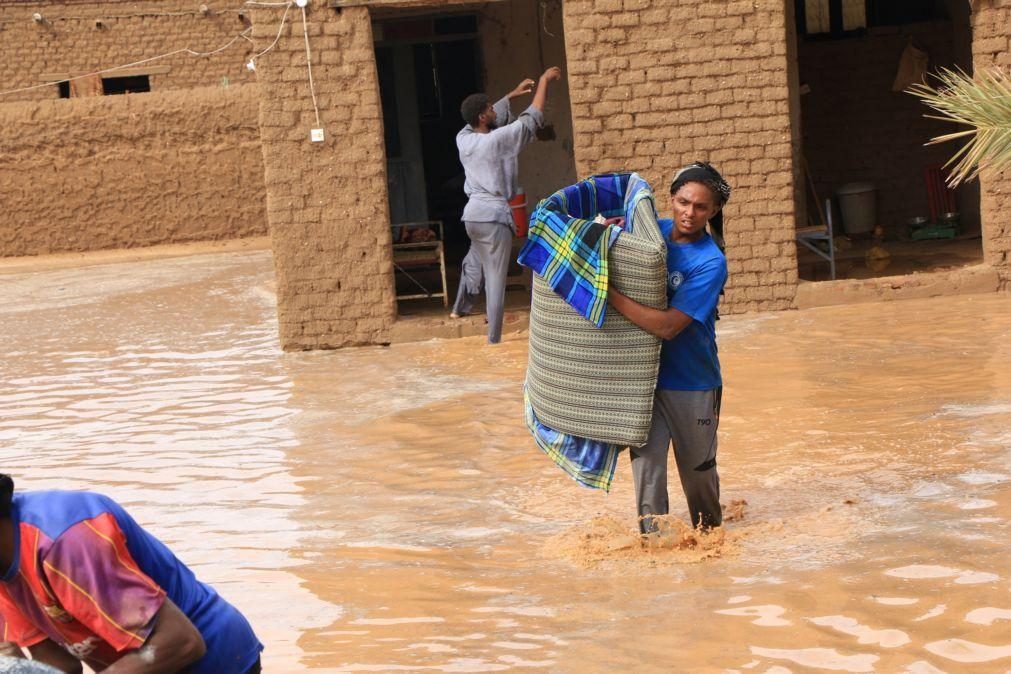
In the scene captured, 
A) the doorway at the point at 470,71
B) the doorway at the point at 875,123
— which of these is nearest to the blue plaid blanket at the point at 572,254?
the doorway at the point at 470,71

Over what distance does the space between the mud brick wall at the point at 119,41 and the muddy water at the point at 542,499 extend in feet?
38.4

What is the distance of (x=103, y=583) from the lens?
2.43 meters

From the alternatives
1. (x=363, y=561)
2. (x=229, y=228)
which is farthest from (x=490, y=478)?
(x=229, y=228)

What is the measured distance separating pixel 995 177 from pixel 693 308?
6.39m

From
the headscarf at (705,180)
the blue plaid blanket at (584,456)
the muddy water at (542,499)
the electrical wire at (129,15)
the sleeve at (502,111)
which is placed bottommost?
the muddy water at (542,499)

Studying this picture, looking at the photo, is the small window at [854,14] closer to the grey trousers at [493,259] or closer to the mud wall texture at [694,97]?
the mud wall texture at [694,97]

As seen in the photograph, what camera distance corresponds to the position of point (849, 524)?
5.06 meters

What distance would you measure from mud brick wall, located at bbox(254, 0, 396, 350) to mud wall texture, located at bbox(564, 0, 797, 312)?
162 cm

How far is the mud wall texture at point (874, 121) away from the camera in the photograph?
1457 centimetres

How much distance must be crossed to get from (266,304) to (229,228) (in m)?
6.49

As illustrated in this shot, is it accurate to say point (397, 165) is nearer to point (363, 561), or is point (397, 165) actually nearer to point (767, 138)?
point (767, 138)

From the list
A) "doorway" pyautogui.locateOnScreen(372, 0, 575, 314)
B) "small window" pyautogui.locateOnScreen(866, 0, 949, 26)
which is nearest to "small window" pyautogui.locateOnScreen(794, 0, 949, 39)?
"small window" pyautogui.locateOnScreen(866, 0, 949, 26)

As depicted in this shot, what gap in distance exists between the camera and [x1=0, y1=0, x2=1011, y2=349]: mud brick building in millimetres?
9977

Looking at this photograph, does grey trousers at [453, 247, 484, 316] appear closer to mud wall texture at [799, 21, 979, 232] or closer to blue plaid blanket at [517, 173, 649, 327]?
blue plaid blanket at [517, 173, 649, 327]
